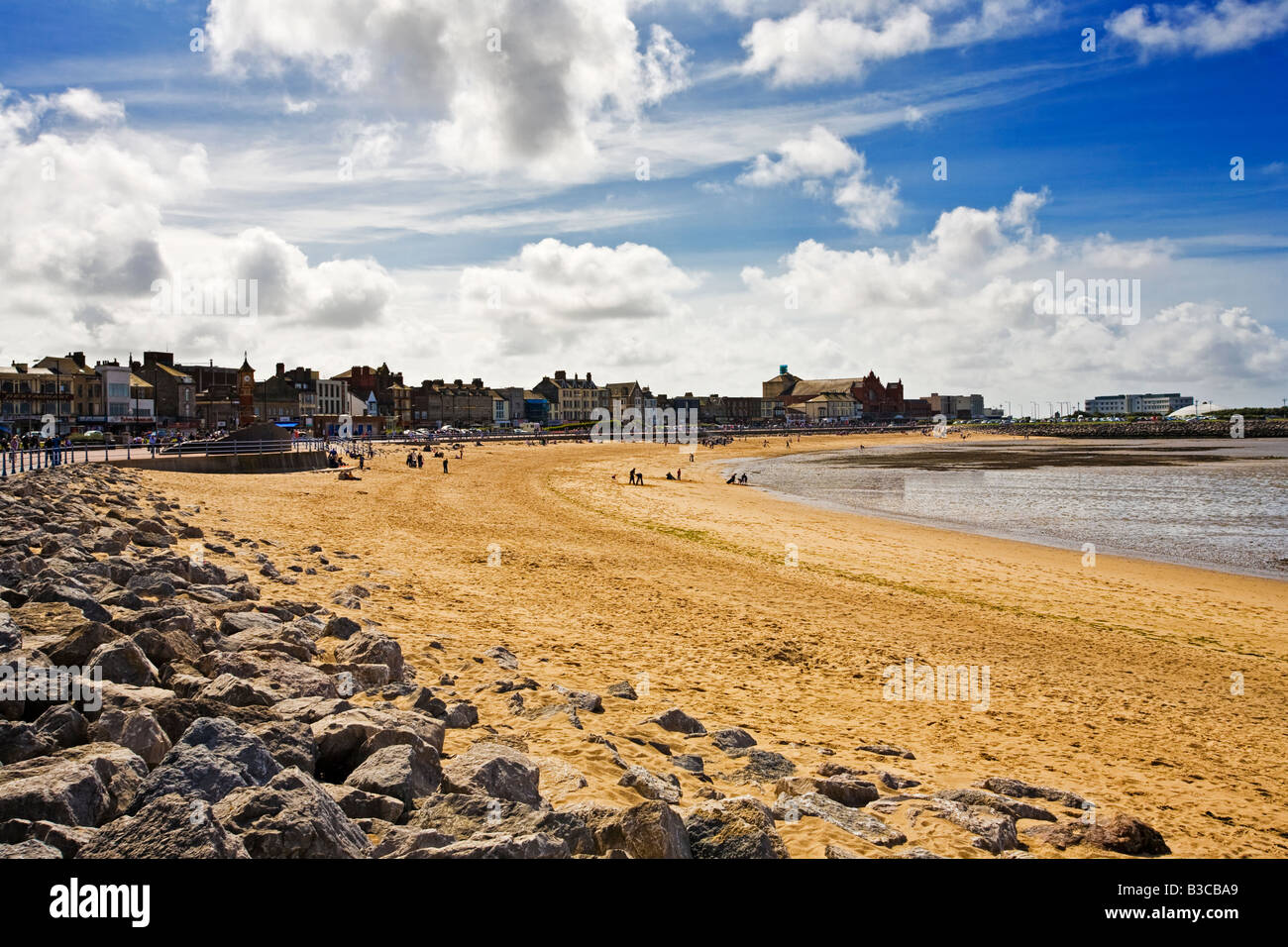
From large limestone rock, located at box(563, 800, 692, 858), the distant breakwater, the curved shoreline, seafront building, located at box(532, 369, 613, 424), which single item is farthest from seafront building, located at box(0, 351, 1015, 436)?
the distant breakwater

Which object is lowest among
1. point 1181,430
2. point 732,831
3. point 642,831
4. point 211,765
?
point 732,831

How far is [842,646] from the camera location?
11.6m

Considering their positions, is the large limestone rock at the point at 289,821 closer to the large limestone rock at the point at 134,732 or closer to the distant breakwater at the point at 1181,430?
the large limestone rock at the point at 134,732

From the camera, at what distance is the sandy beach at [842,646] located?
672 centimetres

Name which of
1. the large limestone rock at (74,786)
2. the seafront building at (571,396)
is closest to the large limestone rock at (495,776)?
the large limestone rock at (74,786)

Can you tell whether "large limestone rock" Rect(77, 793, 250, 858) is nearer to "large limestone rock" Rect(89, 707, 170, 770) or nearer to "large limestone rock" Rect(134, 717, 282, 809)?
"large limestone rock" Rect(134, 717, 282, 809)

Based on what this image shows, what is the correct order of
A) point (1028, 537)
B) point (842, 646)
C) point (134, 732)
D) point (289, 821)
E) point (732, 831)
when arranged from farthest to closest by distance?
1. point (1028, 537)
2. point (842, 646)
3. point (134, 732)
4. point (732, 831)
5. point (289, 821)

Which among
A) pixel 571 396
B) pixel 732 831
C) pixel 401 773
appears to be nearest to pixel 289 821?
pixel 401 773

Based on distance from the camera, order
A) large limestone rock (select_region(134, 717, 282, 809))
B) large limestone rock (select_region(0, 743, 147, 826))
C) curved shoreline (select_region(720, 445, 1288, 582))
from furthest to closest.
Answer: curved shoreline (select_region(720, 445, 1288, 582))
large limestone rock (select_region(134, 717, 282, 809))
large limestone rock (select_region(0, 743, 147, 826))

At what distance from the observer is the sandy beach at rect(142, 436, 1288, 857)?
6719 mm

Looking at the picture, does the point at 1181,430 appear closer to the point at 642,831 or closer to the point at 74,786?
the point at 642,831

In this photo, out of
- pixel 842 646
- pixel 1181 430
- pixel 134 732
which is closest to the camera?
pixel 134 732
